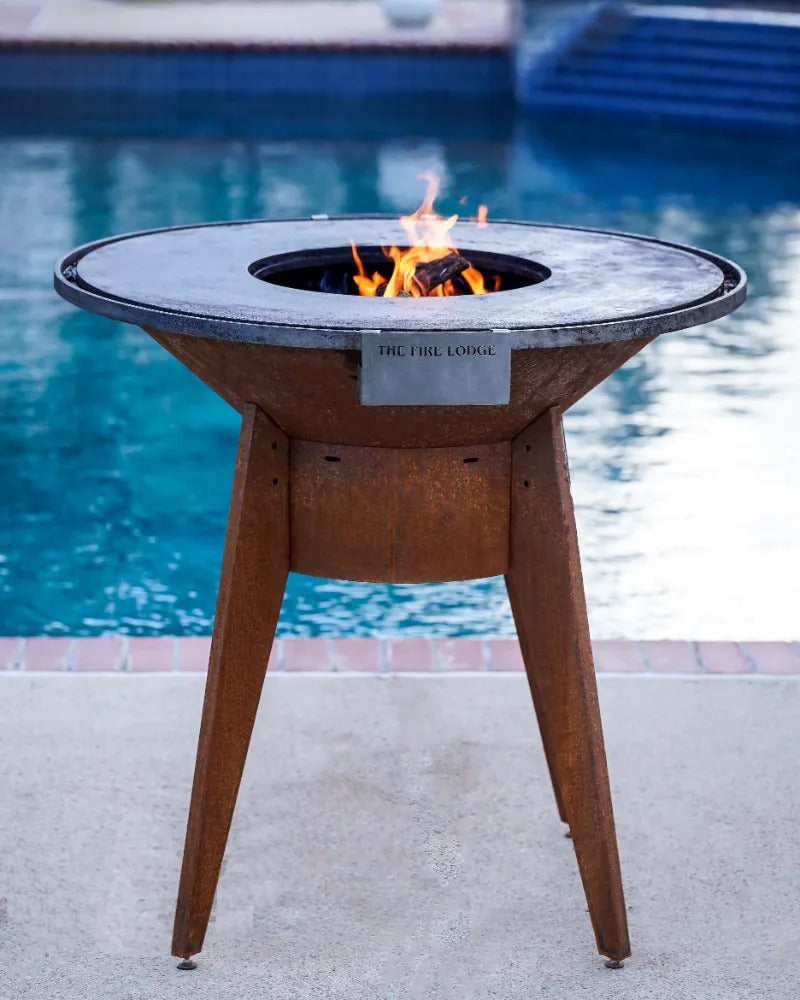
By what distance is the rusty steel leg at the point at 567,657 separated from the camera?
99.0 inches

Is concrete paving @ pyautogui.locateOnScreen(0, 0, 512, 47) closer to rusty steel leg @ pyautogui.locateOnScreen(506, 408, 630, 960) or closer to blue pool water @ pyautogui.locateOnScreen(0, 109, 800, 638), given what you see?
blue pool water @ pyautogui.locateOnScreen(0, 109, 800, 638)

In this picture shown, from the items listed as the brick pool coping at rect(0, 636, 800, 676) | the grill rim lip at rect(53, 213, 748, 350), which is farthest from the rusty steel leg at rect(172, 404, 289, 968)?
the brick pool coping at rect(0, 636, 800, 676)

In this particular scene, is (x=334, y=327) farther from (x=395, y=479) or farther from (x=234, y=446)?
(x=234, y=446)

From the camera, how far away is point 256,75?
616 inches

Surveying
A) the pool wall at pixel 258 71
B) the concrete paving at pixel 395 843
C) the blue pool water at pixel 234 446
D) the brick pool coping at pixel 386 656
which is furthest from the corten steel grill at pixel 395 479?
the pool wall at pixel 258 71

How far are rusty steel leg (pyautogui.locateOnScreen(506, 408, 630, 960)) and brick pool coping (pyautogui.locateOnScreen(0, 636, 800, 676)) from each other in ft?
3.30

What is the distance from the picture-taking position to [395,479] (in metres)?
2.52

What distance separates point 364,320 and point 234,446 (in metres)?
3.29

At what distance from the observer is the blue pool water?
4234 mm

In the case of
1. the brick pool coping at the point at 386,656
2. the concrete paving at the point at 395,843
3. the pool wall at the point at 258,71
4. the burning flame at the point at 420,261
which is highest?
the burning flame at the point at 420,261

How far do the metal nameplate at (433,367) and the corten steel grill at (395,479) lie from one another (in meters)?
0.08

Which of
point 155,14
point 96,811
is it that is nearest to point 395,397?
point 96,811

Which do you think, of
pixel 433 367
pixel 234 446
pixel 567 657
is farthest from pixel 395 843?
pixel 234 446

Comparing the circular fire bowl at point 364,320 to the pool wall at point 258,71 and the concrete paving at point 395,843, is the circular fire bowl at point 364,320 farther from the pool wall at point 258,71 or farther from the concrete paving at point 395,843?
the pool wall at point 258,71
